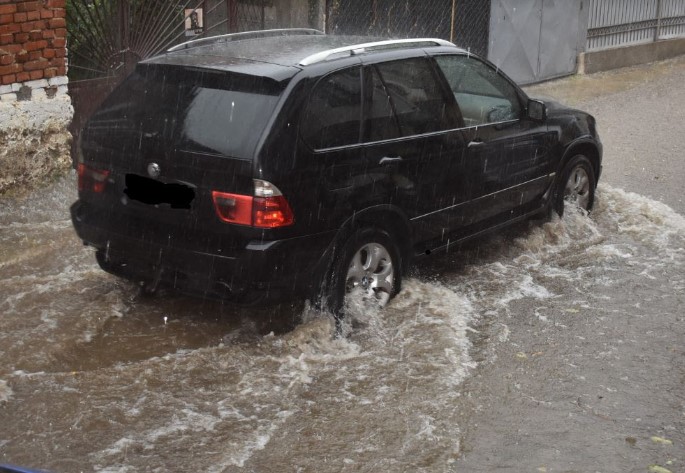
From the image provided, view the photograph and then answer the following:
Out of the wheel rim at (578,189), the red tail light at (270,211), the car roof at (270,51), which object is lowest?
the wheel rim at (578,189)

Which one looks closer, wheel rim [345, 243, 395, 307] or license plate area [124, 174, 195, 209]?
license plate area [124, 174, 195, 209]

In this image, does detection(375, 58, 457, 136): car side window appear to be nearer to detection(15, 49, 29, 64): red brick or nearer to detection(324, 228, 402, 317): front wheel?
detection(324, 228, 402, 317): front wheel

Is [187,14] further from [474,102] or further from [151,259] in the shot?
[151,259]

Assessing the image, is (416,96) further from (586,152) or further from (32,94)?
(32,94)

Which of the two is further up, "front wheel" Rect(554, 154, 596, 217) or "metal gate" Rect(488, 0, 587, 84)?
"metal gate" Rect(488, 0, 587, 84)

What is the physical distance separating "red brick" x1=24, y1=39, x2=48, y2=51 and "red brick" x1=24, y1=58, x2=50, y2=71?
111 millimetres

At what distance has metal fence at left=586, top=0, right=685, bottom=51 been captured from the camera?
1695 cm

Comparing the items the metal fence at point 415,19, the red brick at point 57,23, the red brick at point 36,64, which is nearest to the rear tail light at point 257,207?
the red brick at point 36,64

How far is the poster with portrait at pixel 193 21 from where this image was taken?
10523 millimetres

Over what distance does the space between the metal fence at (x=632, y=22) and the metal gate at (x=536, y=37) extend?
2.04ft

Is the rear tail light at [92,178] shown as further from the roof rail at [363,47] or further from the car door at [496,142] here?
the car door at [496,142]

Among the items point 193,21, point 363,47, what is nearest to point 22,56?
point 193,21

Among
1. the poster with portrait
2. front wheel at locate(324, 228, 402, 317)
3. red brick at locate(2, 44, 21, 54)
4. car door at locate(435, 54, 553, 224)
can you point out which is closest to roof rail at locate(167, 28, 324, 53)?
car door at locate(435, 54, 553, 224)

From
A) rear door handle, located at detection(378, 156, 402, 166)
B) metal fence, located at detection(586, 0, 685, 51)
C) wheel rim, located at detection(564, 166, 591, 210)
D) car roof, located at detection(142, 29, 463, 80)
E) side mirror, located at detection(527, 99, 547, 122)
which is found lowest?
wheel rim, located at detection(564, 166, 591, 210)
